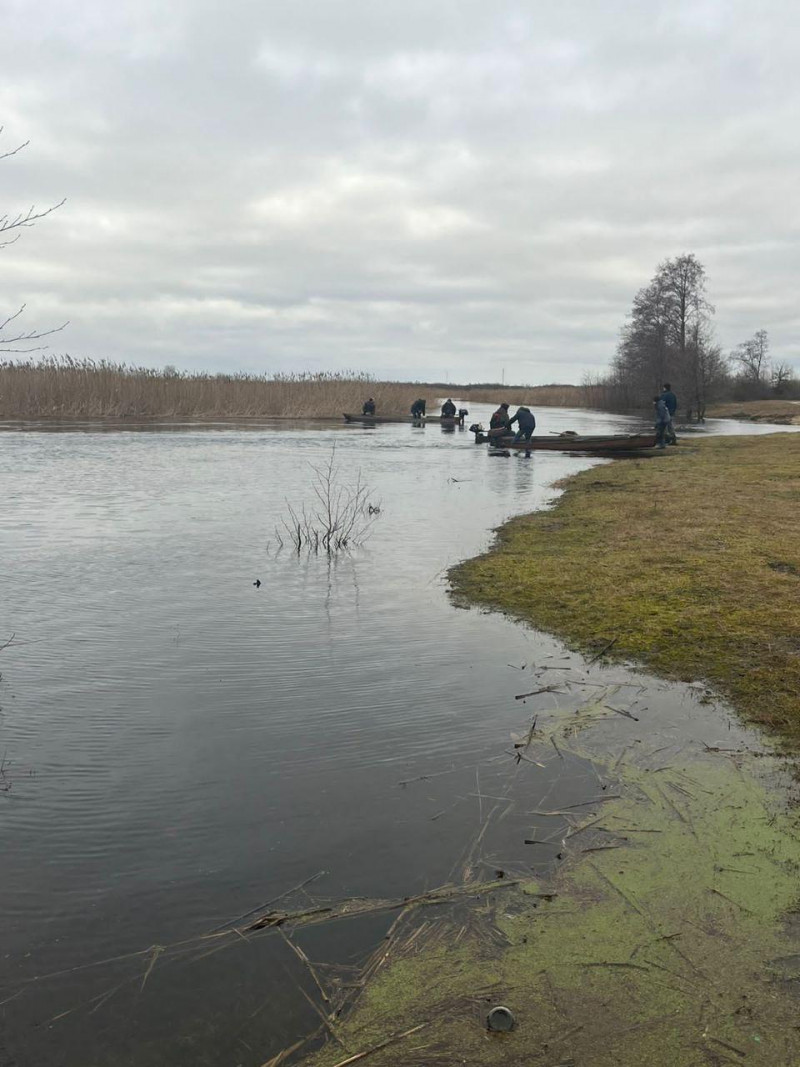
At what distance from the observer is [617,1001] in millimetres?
2854

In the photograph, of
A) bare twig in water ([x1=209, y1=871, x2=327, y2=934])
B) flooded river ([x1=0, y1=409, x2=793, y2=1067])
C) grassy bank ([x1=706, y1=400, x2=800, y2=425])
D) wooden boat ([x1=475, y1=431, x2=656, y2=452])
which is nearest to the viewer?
flooded river ([x1=0, y1=409, x2=793, y2=1067])

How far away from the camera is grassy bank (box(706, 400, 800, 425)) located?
192 ft

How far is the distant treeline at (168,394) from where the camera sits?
138ft

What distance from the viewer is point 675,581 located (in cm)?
852

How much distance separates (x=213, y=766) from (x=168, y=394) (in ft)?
144

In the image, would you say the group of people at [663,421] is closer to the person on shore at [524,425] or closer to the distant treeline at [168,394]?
the person on shore at [524,425]

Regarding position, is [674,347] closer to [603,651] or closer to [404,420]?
[404,420]

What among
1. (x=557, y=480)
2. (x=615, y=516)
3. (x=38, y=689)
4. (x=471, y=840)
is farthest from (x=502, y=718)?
(x=557, y=480)

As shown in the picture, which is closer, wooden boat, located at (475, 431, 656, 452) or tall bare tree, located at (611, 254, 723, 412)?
wooden boat, located at (475, 431, 656, 452)

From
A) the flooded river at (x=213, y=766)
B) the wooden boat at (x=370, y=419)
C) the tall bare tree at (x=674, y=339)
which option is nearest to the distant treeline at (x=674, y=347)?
the tall bare tree at (x=674, y=339)

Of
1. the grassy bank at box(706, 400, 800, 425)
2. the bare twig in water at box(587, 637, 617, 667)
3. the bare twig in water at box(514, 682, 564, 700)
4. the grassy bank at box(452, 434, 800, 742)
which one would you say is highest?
the grassy bank at box(706, 400, 800, 425)

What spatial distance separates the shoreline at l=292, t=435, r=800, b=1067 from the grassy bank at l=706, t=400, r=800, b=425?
5654 centimetres

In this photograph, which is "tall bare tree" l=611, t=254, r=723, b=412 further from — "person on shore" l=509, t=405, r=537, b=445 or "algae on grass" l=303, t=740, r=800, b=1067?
"algae on grass" l=303, t=740, r=800, b=1067

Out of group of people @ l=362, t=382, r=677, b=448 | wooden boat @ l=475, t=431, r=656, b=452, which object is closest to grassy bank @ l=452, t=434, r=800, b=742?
wooden boat @ l=475, t=431, r=656, b=452
